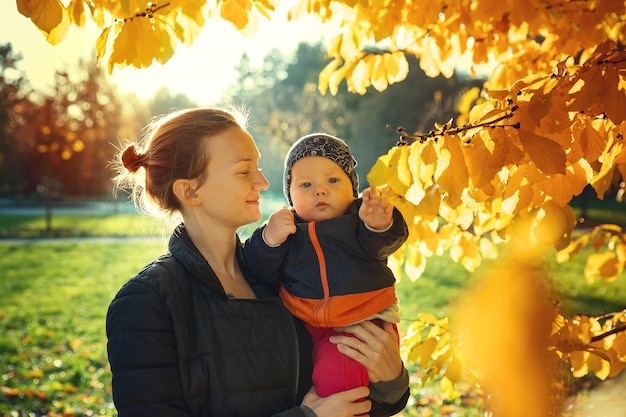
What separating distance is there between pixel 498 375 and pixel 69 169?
2761 cm

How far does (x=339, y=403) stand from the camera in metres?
1.83

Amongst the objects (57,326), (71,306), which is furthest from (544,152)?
(71,306)

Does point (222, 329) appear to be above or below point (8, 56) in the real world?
below

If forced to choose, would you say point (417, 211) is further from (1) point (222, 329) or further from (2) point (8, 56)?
(2) point (8, 56)

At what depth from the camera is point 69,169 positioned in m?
27.6

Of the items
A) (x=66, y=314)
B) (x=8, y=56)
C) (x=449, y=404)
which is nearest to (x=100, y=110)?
(x=8, y=56)

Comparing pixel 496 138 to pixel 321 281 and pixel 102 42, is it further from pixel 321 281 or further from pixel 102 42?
pixel 102 42

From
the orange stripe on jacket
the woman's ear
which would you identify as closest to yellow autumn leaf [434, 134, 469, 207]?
the orange stripe on jacket

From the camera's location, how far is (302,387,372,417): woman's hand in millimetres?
1820

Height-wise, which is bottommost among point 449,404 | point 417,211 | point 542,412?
point 449,404

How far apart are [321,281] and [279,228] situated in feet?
0.74

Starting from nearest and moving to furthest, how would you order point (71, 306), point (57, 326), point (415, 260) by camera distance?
point (415, 260), point (57, 326), point (71, 306)

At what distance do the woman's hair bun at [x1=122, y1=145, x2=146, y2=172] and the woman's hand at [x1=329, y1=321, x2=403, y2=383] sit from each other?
86 centimetres

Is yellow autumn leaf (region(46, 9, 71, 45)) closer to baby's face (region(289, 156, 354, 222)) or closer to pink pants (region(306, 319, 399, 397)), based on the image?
baby's face (region(289, 156, 354, 222))
